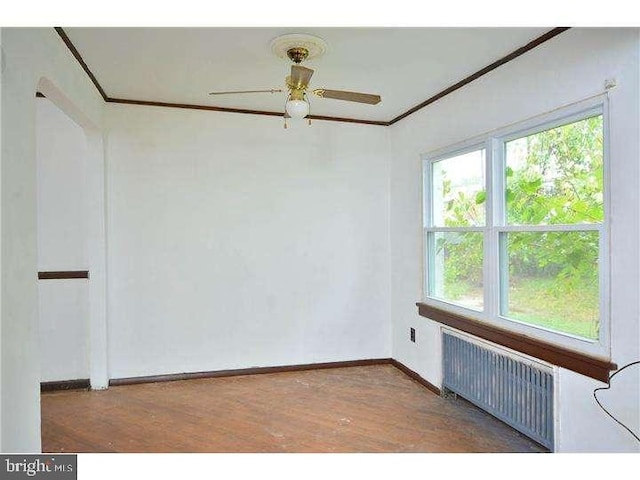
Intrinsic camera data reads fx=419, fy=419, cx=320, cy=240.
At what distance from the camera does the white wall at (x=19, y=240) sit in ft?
5.80

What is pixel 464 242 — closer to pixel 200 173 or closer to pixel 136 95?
pixel 200 173

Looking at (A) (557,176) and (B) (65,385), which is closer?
(A) (557,176)

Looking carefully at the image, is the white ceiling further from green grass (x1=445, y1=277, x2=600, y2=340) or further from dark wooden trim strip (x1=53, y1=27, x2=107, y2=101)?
green grass (x1=445, y1=277, x2=600, y2=340)

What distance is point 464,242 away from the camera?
10.9 ft

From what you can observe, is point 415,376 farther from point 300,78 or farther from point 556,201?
point 300,78

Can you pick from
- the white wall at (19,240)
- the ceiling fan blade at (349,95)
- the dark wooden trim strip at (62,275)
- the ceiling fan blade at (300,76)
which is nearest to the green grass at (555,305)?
the ceiling fan blade at (349,95)

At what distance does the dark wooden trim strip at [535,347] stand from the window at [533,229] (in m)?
0.06

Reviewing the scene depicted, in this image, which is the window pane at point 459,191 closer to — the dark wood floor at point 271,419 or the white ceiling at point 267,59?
the white ceiling at point 267,59

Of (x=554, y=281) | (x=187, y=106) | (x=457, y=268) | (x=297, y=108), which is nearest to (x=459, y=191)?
(x=457, y=268)

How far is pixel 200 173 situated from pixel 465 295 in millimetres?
2504

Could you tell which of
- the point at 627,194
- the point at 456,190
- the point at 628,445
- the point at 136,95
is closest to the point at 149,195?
the point at 136,95

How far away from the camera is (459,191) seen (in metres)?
3.39

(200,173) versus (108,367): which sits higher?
(200,173)

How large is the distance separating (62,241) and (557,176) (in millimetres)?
3805
